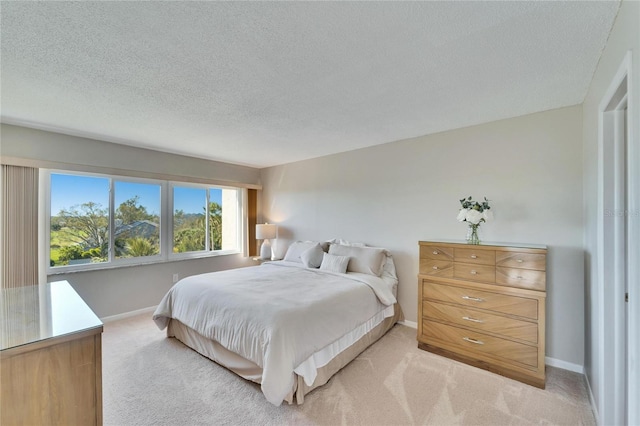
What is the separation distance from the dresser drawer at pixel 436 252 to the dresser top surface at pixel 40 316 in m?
2.64

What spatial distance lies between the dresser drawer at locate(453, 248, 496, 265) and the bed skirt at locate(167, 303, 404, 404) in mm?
1159

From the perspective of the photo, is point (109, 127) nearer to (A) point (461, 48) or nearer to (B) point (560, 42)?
(A) point (461, 48)

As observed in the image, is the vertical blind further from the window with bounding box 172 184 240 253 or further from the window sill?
the window with bounding box 172 184 240 253

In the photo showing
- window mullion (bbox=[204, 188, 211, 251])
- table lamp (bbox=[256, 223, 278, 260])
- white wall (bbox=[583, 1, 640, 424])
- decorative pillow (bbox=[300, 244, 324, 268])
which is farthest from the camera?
table lamp (bbox=[256, 223, 278, 260])

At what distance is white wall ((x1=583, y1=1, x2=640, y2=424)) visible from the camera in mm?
1127

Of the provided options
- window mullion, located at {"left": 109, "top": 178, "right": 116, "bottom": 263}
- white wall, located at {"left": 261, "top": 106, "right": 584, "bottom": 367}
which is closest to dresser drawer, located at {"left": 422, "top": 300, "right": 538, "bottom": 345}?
white wall, located at {"left": 261, "top": 106, "right": 584, "bottom": 367}

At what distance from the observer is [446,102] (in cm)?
235

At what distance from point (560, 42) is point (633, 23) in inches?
17.7

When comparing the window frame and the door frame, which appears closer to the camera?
the door frame

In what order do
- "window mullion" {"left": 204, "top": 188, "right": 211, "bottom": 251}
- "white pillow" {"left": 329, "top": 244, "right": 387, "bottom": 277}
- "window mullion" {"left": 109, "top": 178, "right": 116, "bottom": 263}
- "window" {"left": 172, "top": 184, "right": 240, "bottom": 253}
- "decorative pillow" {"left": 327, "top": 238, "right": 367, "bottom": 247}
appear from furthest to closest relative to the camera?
1. "window mullion" {"left": 204, "top": 188, "right": 211, "bottom": 251}
2. "window" {"left": 172, "top": 184, "right": 240, "bottom": 253}
3. "decorative pillow" {"left": 327, "top": 238, "right": 367, "bottom": 247}
4. "window mullion" {"left": 109, "top": 178, "right": 116, "bottom": 263}
5. "white pillow" {"left": 329, "top": 244, "right": 387, "bottom": 277}

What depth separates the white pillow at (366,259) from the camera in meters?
3.29

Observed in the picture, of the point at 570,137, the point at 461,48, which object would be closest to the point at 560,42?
the point at 461,48

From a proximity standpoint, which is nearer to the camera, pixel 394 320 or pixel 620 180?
pixel 620 180

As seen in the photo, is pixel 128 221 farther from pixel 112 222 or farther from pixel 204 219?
pixel 204 219
